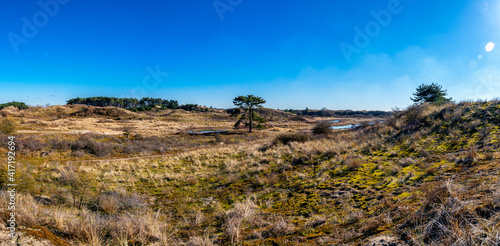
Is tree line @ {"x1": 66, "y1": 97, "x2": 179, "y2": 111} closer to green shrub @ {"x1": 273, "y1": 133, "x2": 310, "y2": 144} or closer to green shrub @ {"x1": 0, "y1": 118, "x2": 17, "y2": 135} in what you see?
green shrub @ {"x1": 0, "y1": 118, "x2": 17, "y2": 135}

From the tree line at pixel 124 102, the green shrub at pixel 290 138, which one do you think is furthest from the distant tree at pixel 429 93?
the tree line at pixel 124 102

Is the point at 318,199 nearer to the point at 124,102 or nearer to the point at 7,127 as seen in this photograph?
the point at 7,127

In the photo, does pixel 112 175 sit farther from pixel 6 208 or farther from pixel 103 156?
pixel 103 156

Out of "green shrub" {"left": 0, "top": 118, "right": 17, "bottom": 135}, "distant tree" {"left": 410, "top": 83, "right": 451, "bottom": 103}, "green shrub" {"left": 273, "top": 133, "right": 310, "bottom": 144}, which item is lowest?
"green shrub" {"left": 0, "top": 118, "right": 17, "bottom": 135}

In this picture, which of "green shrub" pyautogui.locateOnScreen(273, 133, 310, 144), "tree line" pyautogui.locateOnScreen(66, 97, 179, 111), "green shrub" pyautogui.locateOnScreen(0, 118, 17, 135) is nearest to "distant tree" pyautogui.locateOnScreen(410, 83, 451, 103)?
"green shrub" pyautogui.locateOnScreen(273, 133, 310, 144)

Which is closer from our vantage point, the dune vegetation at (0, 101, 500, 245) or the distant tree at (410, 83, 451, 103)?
the dune vegetation at (0, 101, 500, 245)

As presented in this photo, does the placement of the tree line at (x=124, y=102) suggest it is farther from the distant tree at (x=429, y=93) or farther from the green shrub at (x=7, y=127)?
the distant tree at (x=429, y=93)

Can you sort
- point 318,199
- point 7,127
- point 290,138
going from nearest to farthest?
point 318,199 < point 290,138 < point 7,127

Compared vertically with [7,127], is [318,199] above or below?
above

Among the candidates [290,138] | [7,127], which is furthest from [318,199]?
[7,127]

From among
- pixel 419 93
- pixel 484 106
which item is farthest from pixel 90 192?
pixel 419 93

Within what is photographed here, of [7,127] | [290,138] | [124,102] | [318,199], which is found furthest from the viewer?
[124,102]

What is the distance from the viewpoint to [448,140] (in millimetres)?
7262

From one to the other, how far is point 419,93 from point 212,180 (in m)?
40.8
